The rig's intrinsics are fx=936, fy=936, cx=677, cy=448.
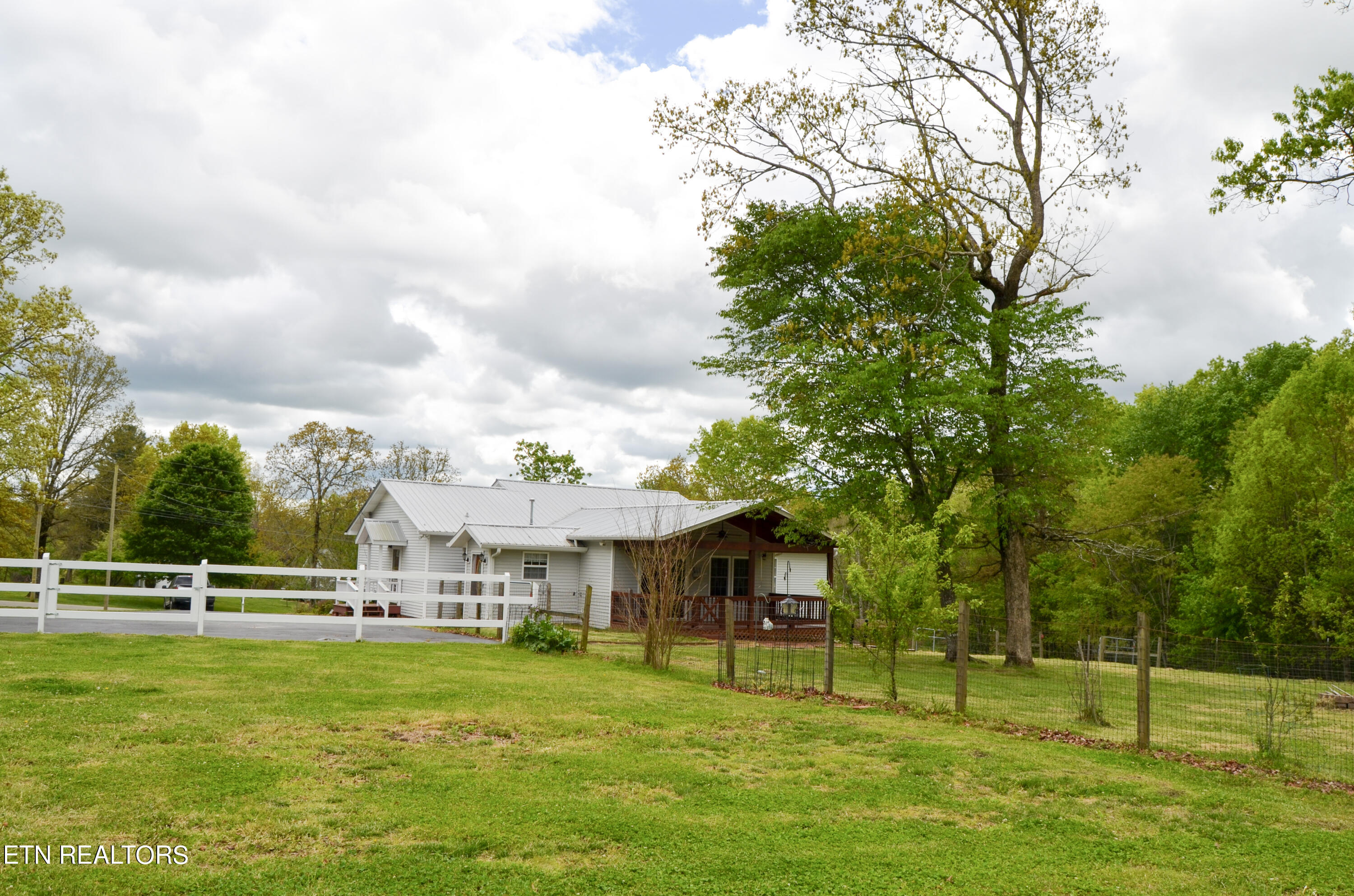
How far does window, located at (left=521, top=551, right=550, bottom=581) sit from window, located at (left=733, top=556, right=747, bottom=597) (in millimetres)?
6562

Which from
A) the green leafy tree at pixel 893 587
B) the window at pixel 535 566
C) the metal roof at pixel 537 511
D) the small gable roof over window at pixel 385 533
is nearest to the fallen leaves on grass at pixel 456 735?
the green leafy tree at pixel 893 587

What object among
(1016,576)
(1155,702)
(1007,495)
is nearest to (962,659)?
(1155,702)

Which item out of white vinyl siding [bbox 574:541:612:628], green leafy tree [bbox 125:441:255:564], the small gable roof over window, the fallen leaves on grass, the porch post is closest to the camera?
the fallen leaves on grass

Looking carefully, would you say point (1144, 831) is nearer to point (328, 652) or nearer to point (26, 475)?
point (328, 652)

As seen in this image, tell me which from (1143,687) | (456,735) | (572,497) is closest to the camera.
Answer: (456,735)

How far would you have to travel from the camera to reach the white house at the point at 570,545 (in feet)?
98.2

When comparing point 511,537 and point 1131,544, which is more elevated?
point 1131,544

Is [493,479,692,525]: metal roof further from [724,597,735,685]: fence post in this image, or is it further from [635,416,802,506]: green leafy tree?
[724,597,735,685]: fence post

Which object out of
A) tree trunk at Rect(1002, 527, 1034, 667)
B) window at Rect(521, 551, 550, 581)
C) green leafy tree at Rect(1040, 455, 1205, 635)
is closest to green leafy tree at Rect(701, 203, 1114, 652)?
tree trunk at Rect(1002, 527, 1034, 667)

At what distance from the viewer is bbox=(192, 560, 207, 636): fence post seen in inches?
658

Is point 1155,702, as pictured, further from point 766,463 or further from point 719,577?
point 719,577

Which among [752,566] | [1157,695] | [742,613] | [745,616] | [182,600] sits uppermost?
[752,566]

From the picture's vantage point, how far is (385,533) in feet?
113

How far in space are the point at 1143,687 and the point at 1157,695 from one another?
626 cm
